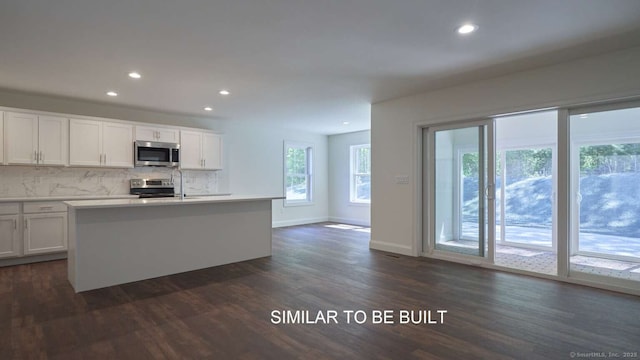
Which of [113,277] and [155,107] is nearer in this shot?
[113,277]

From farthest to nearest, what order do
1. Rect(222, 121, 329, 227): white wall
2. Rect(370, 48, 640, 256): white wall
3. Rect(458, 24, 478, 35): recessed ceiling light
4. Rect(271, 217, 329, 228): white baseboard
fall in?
Rect(271, 217, 329, 228): white baseboard, Rect(222, 121, 329, 227): white wall, Rect(370, 48, 640, 256): white wall, Rect(458, 24, 478, 35): recessed ceiling light

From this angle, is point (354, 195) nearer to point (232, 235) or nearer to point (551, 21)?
point (232, 235)

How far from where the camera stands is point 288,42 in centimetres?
313

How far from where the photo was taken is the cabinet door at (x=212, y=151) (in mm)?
6555

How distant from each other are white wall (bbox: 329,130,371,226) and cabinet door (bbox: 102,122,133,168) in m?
4.95

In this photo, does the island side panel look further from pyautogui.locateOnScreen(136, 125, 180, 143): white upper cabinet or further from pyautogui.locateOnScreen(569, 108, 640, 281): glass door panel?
pyautogui.locateOnScreen(569, 108, 640, 281): glass door panel

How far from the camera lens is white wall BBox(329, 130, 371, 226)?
8.41 metres

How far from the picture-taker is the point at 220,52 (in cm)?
336

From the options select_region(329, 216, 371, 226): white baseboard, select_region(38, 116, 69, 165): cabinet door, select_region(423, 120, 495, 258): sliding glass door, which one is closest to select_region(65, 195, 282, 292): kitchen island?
select_region(38, 116, 69, 165): cabinet door

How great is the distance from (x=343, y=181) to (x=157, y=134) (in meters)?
4.63

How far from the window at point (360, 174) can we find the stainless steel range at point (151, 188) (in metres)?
4.35

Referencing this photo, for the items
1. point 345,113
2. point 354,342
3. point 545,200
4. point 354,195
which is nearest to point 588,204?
point 545,200

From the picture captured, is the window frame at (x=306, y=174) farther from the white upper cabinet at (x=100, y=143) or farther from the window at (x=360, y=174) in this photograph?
the white upper cabinet at (x=100, y=143)

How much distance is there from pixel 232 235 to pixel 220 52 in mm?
2443
